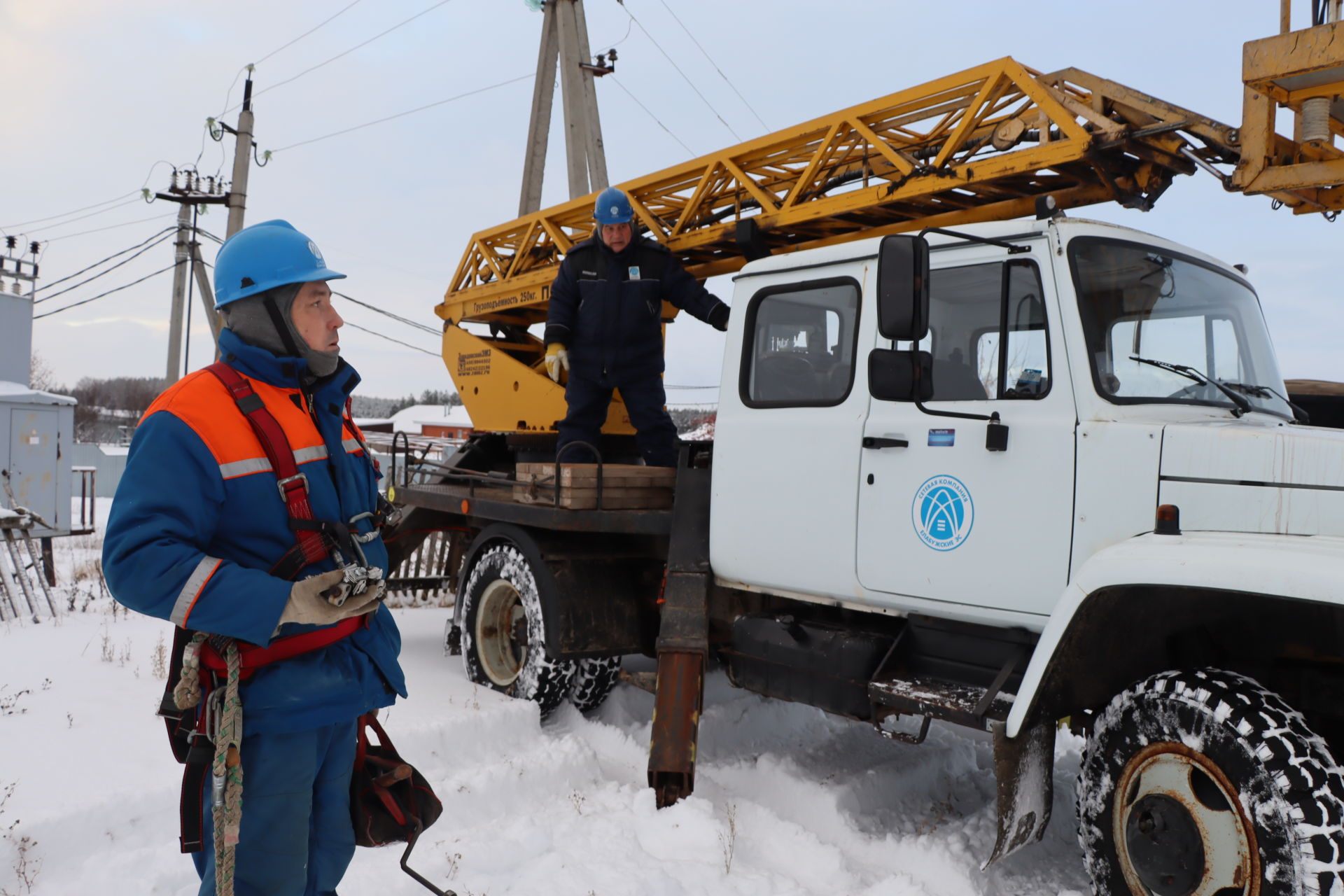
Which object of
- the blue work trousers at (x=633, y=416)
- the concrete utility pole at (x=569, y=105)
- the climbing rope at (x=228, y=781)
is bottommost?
the climbing rope at (x=228, y=781)

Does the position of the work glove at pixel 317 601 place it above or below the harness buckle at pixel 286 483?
below

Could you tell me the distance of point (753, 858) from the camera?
11.9 feet

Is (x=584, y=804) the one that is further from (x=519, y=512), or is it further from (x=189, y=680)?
(x=189, y=680)

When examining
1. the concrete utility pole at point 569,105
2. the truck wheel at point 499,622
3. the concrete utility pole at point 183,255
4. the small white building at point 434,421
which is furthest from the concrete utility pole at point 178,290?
the small white building at point 434,421

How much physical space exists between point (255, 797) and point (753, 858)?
2152 millimetres

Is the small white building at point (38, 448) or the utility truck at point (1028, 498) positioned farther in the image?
the small white building at point (38, 448)

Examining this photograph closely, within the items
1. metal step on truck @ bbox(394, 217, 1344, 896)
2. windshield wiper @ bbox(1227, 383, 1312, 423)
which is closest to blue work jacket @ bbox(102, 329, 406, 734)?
metal step on truck @ bbox(394, 217, 1344, 896)

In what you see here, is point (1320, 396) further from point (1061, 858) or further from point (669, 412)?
point (669, 412)

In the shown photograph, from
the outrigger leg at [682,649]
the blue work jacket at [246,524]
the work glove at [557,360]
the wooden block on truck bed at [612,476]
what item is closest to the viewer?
the blue work jacket at [246,524]

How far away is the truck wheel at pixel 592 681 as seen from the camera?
524 cm

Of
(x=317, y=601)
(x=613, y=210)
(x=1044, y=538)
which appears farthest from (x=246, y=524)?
(x=613, y=210)

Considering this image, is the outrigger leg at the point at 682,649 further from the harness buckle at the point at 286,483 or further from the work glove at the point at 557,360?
the harness buckle at the point at 286,483

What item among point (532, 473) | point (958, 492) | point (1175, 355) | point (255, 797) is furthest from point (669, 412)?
point (255, 797)

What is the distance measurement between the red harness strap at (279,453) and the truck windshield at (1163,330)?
2.46m
